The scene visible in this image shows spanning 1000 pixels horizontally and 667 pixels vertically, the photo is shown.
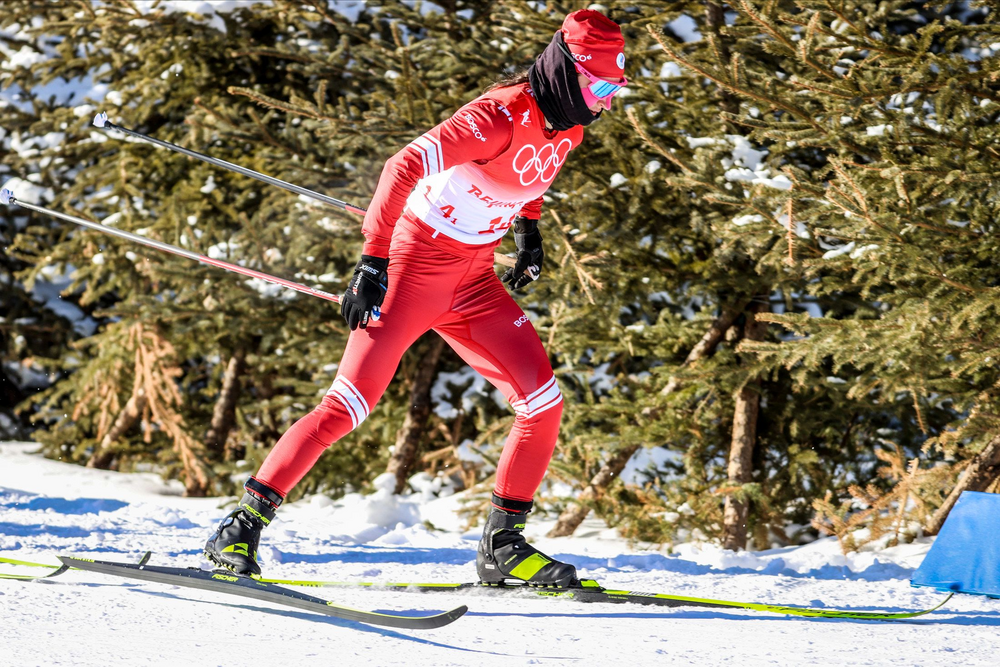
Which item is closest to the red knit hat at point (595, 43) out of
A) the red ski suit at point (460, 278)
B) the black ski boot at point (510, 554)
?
the red ski suit at point (460, 278)

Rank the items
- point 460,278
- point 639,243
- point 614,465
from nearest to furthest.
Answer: point 460,278 < point 639,243 < point 614,465

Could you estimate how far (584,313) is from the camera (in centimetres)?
539

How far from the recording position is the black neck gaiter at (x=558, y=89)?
311 cm

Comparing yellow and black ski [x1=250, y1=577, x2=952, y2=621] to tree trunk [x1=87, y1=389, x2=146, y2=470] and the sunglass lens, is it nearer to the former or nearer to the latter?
the sunglass lens

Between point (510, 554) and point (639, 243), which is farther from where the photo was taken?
point (639, 243)

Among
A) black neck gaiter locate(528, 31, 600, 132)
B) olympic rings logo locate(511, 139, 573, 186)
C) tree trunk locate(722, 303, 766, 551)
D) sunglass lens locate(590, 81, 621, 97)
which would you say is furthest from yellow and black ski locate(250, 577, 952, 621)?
tree trunk locate(722, 303, 766, 551)

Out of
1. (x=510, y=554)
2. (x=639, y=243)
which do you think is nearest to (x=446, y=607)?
(x=510, y=554)

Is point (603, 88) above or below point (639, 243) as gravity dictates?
above

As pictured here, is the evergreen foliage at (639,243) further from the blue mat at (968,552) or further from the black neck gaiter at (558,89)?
the black neck gaiter at (558,89)

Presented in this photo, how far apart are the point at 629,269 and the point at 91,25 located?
4830 millimetres

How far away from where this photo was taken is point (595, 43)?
311cm

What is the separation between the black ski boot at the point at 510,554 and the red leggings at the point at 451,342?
7 cm

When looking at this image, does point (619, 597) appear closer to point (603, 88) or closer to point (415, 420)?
point (603, 88)

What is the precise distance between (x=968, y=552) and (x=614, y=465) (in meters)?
2.45
